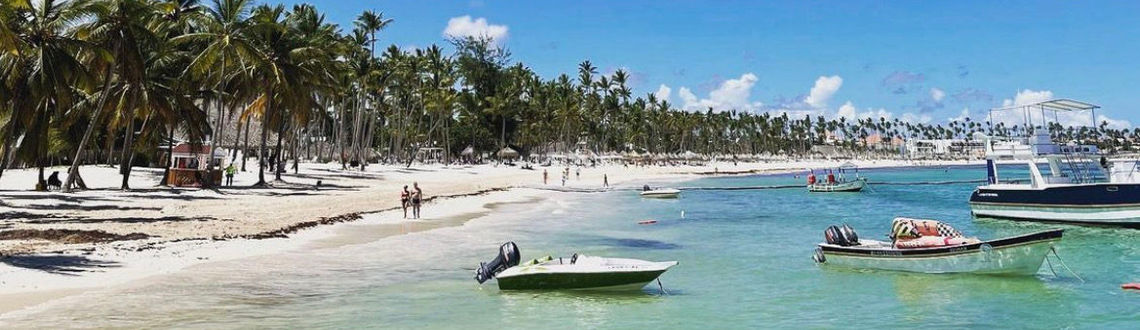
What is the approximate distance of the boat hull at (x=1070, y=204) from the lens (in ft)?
89.1

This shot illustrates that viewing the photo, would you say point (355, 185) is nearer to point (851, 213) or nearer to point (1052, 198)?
point (851, 213)

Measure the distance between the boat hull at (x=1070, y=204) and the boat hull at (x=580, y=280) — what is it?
21.8 metres

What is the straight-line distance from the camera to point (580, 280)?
14289 millimetres

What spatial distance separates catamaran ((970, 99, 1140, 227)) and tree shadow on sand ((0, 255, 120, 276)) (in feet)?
100

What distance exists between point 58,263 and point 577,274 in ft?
33.1

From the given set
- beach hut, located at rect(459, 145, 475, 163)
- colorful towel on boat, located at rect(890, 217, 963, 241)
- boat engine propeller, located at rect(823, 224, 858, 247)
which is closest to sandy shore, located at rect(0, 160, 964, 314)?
boat engine propeller, located at rect(823, 224, 858, 247)

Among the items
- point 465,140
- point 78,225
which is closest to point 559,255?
point 78,225

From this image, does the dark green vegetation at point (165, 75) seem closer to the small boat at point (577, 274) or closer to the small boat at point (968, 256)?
the small boat at point (577, 274)

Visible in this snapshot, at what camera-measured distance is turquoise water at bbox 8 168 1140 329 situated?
12484 millimetres

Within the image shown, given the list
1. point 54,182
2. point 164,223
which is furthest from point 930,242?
point 54,182

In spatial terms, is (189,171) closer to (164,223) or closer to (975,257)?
(164,223)

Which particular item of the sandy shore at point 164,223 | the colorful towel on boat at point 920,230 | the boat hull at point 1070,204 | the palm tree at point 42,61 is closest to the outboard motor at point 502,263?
the sandy shore at point 164,223

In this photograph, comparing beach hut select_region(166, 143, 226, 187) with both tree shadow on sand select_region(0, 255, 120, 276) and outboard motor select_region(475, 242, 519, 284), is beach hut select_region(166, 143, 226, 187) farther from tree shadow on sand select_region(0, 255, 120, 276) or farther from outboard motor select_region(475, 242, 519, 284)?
outboard motor select_region(475, 242, 519, 284)

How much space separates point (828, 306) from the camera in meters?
14.3
